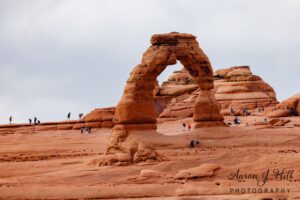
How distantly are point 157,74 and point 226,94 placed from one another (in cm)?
2404

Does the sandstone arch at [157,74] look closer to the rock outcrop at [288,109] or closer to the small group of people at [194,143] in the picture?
the small group of people at [194,143]

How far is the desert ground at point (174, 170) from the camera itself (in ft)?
78.7

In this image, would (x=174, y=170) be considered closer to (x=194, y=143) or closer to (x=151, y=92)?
(x=194, y=143)

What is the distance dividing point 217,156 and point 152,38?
9546 mm

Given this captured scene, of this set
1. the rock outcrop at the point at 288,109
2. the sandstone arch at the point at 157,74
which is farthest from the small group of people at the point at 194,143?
the rock outcrop at the point at 288,109

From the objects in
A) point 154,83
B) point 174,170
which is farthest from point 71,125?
point 174,170

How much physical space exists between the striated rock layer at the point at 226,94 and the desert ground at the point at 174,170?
17774 mm

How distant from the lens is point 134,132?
32656 mm

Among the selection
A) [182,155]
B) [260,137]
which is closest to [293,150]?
[260,137]

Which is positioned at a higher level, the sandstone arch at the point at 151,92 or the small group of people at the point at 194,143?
the sandstone arch at the point at 151,92

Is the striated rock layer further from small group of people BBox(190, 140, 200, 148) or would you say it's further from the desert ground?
small group of people BBox(190, 140, 200, 148)

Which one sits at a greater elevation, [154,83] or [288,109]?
[154,83]

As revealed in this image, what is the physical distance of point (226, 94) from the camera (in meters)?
57.4

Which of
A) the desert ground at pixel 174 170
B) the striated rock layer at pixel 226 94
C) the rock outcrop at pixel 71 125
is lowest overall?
the desert ground at pixel 174 170
